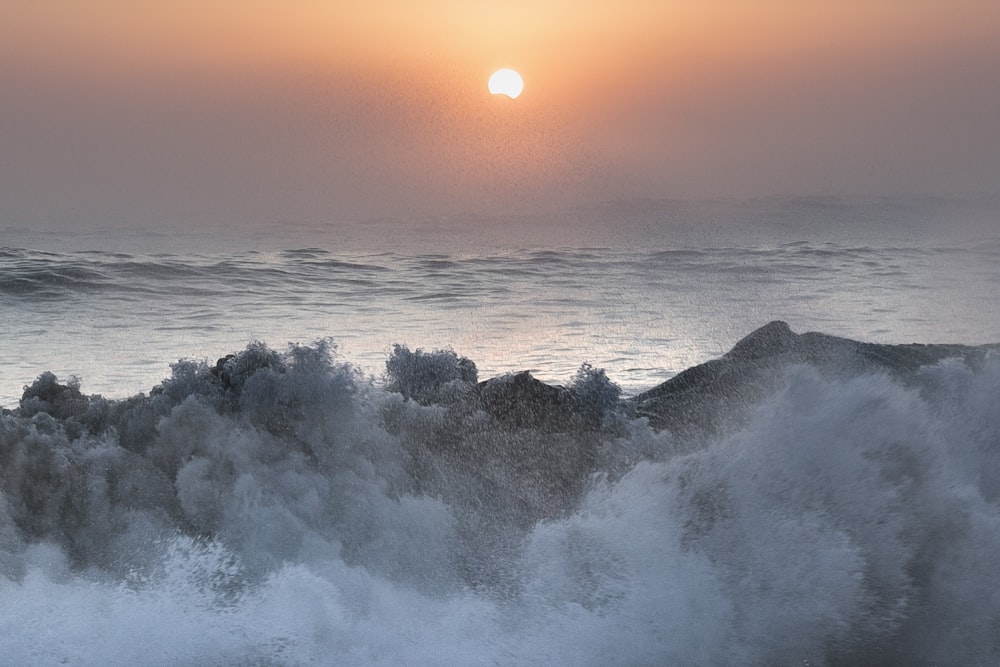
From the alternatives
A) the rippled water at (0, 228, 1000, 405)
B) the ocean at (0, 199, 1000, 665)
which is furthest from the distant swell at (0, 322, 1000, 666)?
the rippled water at (0, 228, 1000, 405)

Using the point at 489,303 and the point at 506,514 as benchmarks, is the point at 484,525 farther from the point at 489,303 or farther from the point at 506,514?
the point at 489,303

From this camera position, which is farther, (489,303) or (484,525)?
(489,303)

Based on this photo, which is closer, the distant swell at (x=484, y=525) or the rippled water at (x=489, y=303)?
the distant swell at (x=484, y=525)

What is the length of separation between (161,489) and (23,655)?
2.72ft

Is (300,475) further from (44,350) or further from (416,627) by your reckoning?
(44,350)

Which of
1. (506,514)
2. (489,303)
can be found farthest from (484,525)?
(489,303)

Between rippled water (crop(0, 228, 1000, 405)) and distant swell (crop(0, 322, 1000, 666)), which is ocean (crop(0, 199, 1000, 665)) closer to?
distant swell (crop(0, 322, 1000, 666))

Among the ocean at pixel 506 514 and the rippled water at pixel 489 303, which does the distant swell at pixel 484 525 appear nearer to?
the ocean at pixel 506 514

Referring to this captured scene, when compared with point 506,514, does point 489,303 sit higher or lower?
higher

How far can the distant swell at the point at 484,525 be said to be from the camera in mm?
4492

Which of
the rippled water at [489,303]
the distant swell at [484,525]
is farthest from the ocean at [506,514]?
the rippled water at [489,303]

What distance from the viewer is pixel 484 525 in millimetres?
4883

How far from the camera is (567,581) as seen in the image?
4684 millimetres

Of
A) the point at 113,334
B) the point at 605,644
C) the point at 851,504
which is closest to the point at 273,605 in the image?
the point at 605,644
